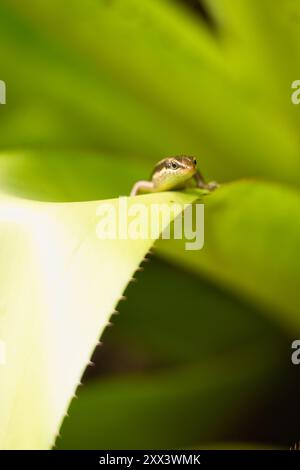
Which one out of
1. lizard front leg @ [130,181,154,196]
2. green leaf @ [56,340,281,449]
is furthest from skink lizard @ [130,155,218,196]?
green leaf @ [56,340,281,449]

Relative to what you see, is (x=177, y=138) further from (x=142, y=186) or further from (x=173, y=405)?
(x=173, y=405)

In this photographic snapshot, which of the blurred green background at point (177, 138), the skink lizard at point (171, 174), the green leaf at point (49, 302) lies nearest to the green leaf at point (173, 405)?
the blurred green background at point (177, 138)

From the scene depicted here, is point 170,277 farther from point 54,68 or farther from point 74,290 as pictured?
point 74,290

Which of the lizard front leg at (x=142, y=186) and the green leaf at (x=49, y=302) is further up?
the lizard front leg at (x=142, y=186)

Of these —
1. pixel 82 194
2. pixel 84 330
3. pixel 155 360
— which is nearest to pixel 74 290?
pixel 84 330

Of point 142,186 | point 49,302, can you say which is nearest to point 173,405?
point 142,186

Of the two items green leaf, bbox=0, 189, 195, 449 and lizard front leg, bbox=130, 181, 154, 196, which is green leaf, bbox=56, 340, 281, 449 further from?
green leaf, bbox=0, 189, 195, 449

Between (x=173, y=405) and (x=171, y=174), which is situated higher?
(x=171, y=174)

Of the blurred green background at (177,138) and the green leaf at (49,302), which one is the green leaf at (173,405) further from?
the green leaf at (49,302)
